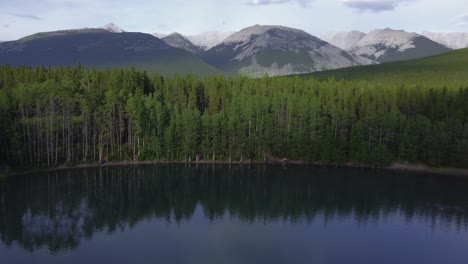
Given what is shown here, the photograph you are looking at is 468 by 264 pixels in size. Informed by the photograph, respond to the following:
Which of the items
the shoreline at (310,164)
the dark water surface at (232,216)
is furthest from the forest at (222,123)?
the dark water surface at (232,216)

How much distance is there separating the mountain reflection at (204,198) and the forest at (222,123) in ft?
20.0

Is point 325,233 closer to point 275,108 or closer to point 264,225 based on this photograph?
point 264,225

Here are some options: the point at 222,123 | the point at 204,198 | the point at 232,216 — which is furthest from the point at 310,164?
the point at 232,216

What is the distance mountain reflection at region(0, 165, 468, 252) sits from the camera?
6862cm

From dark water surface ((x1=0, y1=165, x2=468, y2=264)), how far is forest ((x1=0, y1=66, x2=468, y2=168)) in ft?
19.0

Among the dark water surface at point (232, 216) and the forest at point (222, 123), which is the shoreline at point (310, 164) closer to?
the forest at point (222, 123)

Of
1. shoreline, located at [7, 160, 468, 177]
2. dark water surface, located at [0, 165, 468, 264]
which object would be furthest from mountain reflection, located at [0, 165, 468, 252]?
shoreline, located at [7, 160, 468, 177]

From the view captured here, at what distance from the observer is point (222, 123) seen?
358 ft

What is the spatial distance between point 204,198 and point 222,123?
96.1 feet

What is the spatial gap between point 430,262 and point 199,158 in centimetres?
6487

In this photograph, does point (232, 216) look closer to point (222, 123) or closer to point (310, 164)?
point (222, 123)

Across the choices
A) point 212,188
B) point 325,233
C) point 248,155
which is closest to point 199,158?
point 248,155

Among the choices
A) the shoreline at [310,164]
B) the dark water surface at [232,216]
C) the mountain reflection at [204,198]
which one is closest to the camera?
the dark water surface at [232,216]

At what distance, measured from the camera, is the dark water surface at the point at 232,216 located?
5747cm
